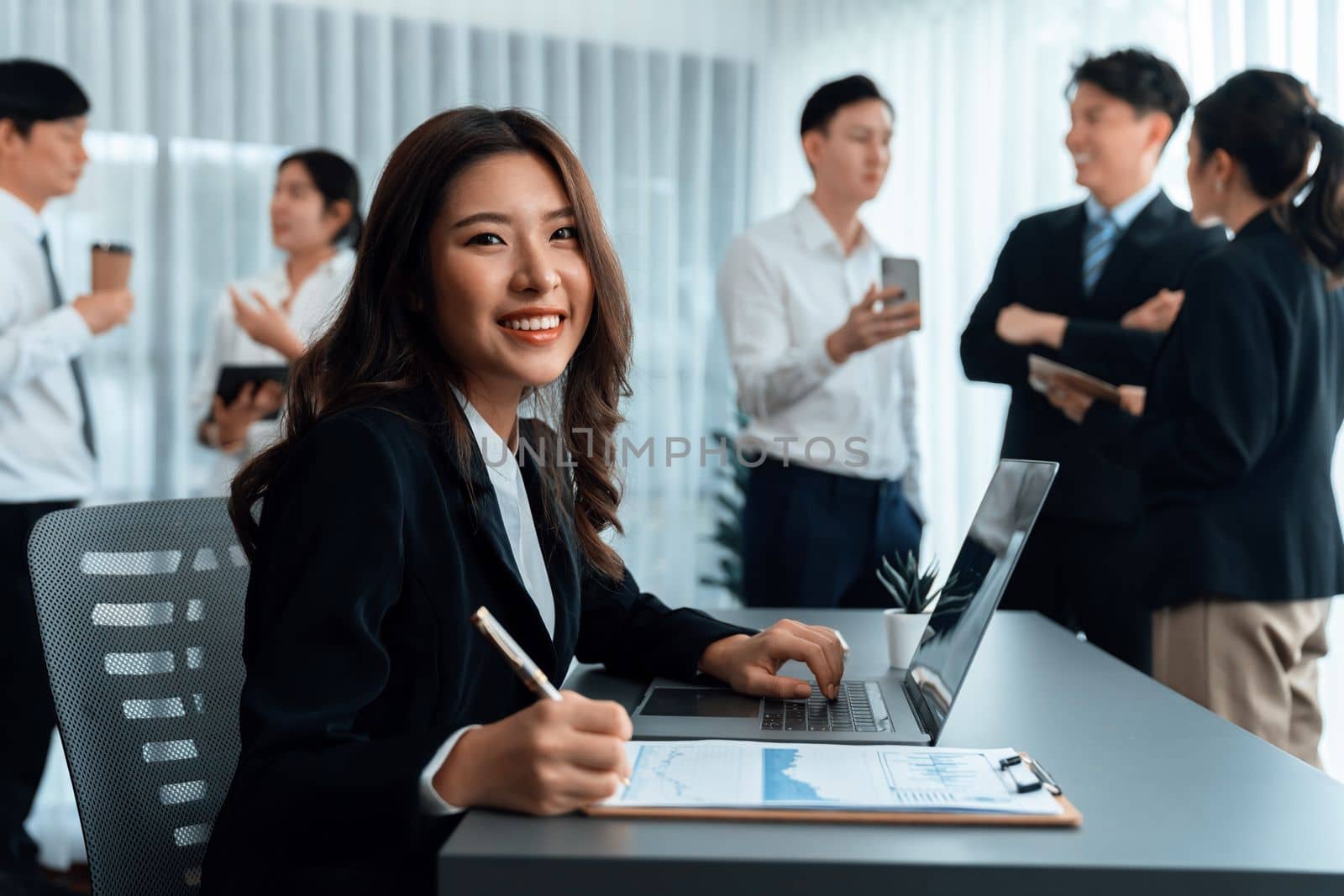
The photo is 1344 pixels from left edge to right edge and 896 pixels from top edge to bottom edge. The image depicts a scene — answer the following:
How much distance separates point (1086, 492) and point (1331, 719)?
745 millimetres

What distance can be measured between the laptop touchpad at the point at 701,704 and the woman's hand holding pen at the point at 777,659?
21 mm

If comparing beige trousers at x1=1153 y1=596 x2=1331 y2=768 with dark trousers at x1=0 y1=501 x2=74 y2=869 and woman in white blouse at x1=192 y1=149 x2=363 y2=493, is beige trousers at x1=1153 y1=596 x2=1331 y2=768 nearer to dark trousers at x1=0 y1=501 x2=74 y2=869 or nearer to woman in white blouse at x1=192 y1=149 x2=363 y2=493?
woman in white blouse at x1=192 y1=149 x2=363 y2=493

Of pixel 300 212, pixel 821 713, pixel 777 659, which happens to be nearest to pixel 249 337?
pixel 300 212

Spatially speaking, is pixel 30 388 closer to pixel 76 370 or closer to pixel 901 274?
pixel 76 370

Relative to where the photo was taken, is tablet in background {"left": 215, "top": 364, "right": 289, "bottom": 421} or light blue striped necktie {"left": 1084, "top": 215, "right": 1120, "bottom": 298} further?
tablet in background {"left": 215, "top": 364, "right": 289, "bottom": 421}

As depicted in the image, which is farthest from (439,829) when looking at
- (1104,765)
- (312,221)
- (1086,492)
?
(312,221)

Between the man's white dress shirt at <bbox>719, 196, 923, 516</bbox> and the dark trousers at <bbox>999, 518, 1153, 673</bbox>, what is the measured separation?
0.47 meters

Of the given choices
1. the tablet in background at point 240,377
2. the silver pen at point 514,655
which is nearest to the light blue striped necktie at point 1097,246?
the tablet in background at point 240,377

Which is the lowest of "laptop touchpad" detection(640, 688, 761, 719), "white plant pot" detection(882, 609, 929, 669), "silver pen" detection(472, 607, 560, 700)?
"laptop touchpad" detection(640, 688, 761, 719)

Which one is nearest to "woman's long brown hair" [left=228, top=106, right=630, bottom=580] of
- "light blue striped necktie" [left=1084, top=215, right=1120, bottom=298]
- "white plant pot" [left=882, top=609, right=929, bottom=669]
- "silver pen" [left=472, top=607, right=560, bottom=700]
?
"silver pen" [left=472, top=607, right=560, bottom=700]

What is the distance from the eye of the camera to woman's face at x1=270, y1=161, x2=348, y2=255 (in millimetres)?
3402

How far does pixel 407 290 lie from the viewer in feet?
4.25

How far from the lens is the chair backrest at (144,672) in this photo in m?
1.24

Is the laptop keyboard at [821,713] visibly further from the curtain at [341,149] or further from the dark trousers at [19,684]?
the curtain at [341,149]
